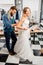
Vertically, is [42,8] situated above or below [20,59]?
above

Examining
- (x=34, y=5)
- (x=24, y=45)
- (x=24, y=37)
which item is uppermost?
(x=34, y=5)

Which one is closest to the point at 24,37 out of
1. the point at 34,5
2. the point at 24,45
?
the point at 24,45

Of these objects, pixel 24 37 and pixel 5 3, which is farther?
pixel 5 3

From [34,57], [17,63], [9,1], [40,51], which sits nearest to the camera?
[17,63]

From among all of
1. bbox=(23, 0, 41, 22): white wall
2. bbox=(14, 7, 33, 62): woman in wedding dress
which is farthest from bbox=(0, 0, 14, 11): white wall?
bbox=(14, 7, 33, 62): woman in wedding dress

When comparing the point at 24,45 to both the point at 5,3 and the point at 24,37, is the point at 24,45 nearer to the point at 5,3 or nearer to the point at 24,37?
the point at 24,37

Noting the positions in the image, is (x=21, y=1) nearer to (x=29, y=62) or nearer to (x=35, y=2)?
(x=35, y=2)

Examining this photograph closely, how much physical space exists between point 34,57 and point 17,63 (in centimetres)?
48

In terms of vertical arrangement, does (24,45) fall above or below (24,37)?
below

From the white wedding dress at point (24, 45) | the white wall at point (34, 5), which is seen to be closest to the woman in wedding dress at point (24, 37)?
the white wedding dress at point (24, 45)

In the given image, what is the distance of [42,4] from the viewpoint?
4.91 metres

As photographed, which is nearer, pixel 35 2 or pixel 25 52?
pixel 25 52

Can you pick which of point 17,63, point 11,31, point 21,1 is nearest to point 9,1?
point 21,1

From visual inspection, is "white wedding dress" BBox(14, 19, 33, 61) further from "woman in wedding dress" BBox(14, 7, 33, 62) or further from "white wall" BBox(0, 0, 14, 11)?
"white wall" BBox(0, 0, 14, 11)
